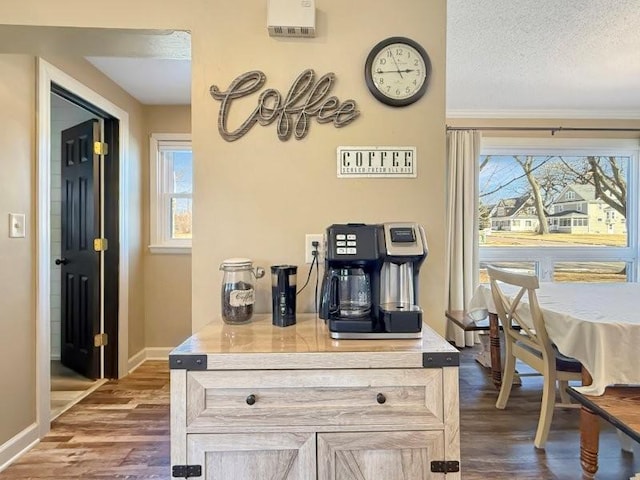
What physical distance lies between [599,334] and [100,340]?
3.31 meters

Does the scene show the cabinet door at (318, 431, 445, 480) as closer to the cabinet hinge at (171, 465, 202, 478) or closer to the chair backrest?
the cabinet hinge at (171, 465, 202, 478)

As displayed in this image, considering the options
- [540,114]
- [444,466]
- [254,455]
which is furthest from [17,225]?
[540,114]

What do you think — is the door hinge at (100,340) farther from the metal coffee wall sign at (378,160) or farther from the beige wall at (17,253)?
the metal coffee wall sign at (378,160)

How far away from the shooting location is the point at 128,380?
3.18m

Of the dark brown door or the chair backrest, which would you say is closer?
the chair backrest

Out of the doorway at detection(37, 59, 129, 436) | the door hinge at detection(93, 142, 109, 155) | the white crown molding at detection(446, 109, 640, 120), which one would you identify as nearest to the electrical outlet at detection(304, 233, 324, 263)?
the doorway at detection(37, 59, 129, 436)

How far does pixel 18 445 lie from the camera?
6.89 feet

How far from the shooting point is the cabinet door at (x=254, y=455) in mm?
1033

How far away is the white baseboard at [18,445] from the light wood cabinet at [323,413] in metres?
1.63

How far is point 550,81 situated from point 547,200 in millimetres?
1389

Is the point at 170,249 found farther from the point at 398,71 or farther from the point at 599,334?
the point at 599,334

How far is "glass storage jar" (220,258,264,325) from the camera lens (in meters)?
1.36

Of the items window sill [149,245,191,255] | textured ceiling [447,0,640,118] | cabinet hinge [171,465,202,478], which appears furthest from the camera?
window sill [149,245,191,255]

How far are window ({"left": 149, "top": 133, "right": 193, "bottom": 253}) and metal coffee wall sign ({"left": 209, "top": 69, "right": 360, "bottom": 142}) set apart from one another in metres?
2.28
